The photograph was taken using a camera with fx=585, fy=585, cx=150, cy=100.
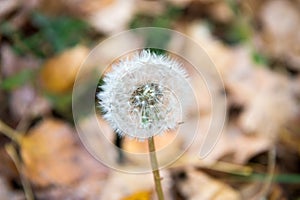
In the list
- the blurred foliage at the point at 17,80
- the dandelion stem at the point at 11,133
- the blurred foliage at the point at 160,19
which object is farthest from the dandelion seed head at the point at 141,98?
the blurred foliage at the point at 160,19

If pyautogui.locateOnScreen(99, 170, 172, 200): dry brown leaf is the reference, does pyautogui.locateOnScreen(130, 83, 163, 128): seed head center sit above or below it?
below

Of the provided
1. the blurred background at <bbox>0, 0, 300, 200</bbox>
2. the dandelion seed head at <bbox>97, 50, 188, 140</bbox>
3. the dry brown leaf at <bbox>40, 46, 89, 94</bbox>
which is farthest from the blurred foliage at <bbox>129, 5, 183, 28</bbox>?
the dandelion seed head at <bbox>97, 50, 188, 140</bbox>

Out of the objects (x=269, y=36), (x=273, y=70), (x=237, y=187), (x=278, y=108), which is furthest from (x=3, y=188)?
(x=269, y=36)

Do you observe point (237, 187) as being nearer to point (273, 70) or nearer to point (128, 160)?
point (128, 160)

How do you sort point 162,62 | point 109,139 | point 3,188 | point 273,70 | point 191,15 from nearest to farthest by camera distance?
point 162,62, point 3,188, point 109,139, point 273,70, point 191,15

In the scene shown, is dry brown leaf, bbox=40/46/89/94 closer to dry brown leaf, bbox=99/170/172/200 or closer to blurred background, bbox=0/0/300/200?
blurred background, bbox=0/0/300/200

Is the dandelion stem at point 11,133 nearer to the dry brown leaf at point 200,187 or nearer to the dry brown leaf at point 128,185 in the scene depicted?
the dry brown leaf at point 128,185

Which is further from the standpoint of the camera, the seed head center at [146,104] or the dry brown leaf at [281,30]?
the dry brown leaf at [281,30]
